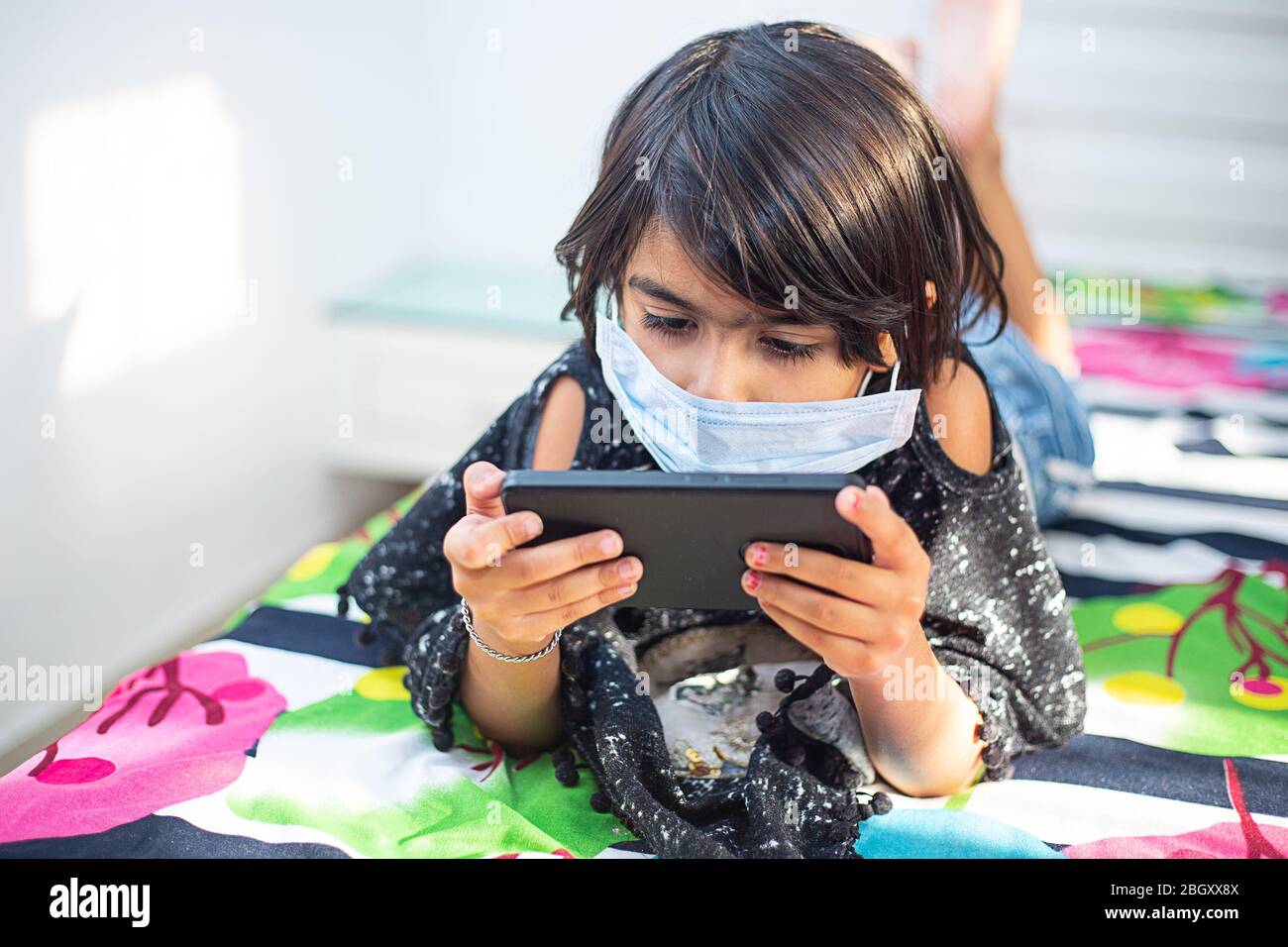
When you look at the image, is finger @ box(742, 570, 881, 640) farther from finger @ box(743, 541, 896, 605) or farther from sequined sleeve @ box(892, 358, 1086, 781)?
sequined sleeve @ box(892, 358, 1086, 781)

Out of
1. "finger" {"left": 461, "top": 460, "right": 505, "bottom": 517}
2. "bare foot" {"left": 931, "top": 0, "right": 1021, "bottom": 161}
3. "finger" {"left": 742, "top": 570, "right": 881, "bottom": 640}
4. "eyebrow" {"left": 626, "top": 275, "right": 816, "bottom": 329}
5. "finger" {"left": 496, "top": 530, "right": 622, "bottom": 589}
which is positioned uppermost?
"bare foot" {"left": 931, "top": 0, "right": 1021, "bottom": 161}

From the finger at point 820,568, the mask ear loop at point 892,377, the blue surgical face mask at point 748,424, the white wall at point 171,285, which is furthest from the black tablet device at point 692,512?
the white wall at point 171,285

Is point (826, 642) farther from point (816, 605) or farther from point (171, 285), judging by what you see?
point (171, 285)

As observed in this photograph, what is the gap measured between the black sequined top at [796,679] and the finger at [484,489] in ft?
0.64

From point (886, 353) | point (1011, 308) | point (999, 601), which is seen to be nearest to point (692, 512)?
point (886, 353)

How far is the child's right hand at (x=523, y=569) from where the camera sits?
2.71 feet

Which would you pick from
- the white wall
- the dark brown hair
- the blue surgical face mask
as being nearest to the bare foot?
the dark brown hair

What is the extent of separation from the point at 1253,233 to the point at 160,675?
2320 mm

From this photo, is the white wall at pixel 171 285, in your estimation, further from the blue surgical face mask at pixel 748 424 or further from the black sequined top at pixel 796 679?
the blue surgical face mask at pixel 748 424

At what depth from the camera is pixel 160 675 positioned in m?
1.20

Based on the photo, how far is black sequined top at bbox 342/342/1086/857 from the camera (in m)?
0.98

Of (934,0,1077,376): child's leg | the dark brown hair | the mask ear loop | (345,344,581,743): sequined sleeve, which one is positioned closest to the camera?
the dark brown hair

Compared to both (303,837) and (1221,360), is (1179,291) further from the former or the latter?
(303,837)
